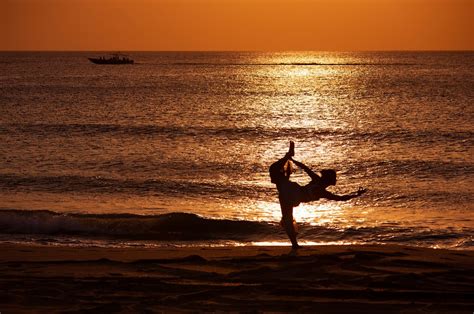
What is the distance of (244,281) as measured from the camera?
1141 cm

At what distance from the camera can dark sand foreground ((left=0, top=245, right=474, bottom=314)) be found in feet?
33.6

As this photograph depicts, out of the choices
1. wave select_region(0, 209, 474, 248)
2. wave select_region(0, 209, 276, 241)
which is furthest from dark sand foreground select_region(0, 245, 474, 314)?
wave select_region(0, 209, 276, 241)

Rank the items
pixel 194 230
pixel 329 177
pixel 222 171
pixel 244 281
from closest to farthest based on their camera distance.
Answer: pixel 244 281 → pixel 329 177 → pixel 194 230 → pixel 222 171

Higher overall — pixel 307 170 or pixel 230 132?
pixel 307 170

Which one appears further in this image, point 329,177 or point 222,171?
point 222,171

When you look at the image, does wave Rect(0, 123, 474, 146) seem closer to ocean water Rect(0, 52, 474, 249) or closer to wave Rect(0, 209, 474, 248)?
ocean water Rect(0, 52, 474, 249)

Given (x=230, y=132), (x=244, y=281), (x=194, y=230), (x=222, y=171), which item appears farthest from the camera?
(x=230, y=132)

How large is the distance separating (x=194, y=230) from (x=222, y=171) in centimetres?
1095

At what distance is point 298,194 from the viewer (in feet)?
42.4

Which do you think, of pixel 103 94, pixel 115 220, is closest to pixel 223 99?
pixel 103 94

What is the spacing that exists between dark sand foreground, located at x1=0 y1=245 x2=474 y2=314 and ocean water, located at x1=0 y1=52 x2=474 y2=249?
379cm

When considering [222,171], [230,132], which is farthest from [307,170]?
[230,132]

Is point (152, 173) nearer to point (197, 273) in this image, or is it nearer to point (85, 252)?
point (85, 252)

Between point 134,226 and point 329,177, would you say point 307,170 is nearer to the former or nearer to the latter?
point 329,177
